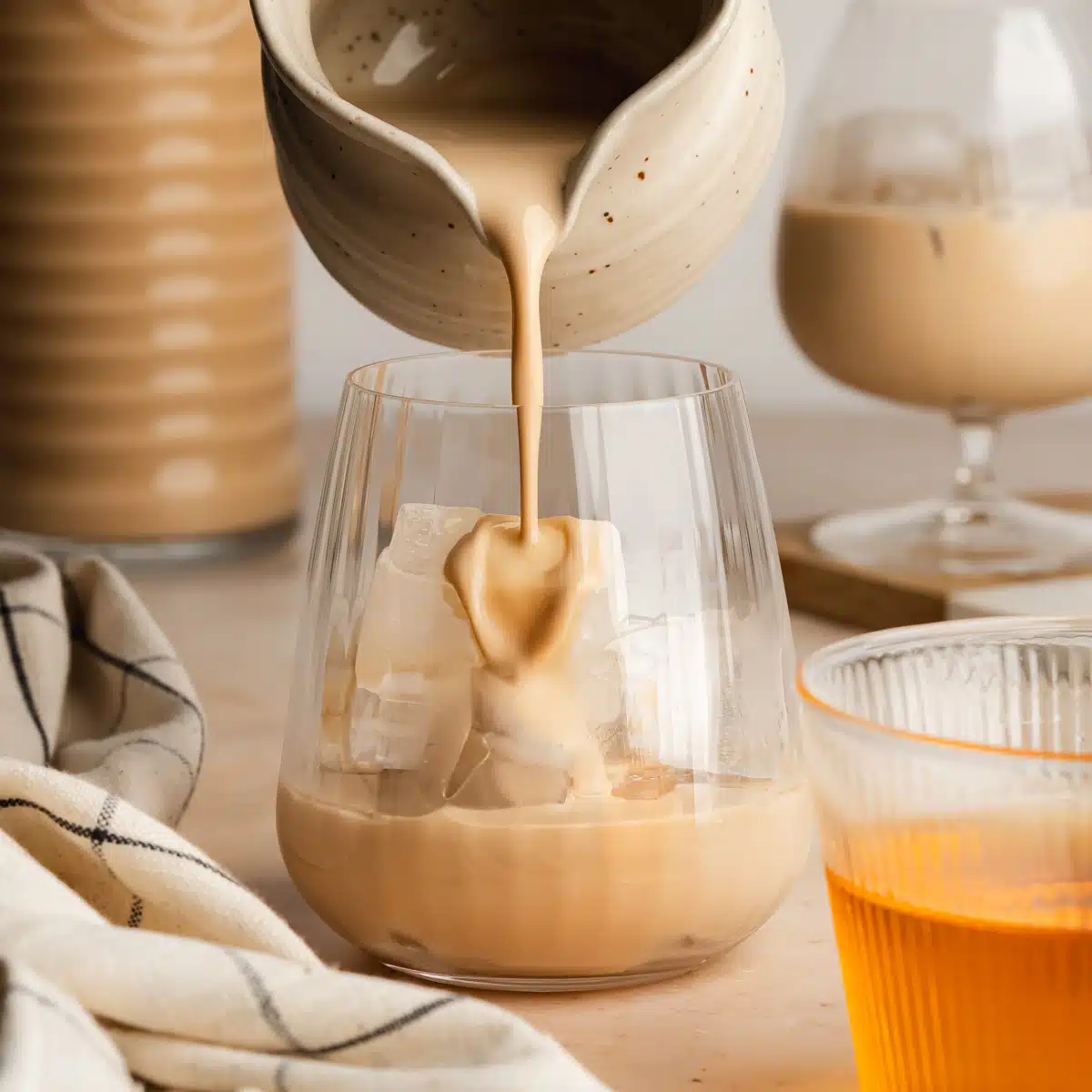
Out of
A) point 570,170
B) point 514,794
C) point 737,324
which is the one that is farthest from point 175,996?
point 737,324

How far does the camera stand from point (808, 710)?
1.47 ft

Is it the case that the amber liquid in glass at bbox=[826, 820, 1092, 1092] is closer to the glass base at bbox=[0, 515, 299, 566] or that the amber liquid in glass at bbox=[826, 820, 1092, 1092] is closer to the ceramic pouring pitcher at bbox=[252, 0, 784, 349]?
the ceramic pouring pitcher at bbox=[252, 0, 784, 349]

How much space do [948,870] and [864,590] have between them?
544 millimetres

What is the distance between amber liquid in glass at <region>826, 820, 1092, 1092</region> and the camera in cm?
40

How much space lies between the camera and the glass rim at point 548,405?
1.69 feet

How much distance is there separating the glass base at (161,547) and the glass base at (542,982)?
529 mm

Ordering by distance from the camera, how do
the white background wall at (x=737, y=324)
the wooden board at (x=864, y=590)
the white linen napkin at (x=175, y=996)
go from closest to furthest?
the white linen napkin at (x=175, y=996) < the wooden board at (x=864, y=590) < the white background wall at (x=737, y=324)

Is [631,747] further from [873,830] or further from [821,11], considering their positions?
[821,11]

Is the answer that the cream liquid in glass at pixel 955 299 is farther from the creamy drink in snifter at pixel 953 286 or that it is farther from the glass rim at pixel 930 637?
the glass rim at pixel 930 637

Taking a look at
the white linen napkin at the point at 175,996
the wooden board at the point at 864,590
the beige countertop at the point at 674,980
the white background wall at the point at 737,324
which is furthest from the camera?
the white background wall at the point at 737,324

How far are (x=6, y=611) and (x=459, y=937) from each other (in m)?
0.29

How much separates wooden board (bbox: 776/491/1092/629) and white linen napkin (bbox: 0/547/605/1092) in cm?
52

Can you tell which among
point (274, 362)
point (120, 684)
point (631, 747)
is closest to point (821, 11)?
point (274, 362)

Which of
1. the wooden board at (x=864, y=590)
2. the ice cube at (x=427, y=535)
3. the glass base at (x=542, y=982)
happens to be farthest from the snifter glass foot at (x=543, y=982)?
the wooden board at (x=864, y=590)
